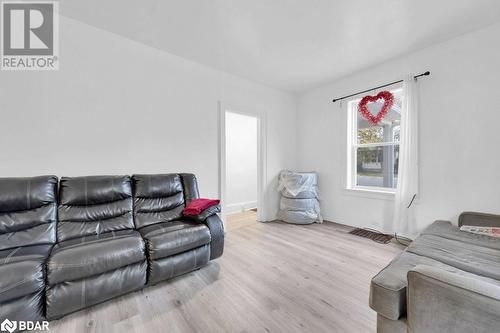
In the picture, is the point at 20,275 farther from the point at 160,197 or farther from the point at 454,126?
the point at 454,126

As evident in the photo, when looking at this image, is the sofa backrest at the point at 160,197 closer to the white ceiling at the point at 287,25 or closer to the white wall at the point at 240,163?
the white ceiling at the point at 287,25

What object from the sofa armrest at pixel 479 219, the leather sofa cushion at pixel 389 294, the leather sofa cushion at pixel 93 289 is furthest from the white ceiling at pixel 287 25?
the leather sofa cushion at pixel 93 289

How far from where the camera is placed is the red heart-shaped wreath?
118 inches

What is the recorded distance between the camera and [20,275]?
1.25 m

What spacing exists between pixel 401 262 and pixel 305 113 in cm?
337

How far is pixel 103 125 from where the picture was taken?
236 cm

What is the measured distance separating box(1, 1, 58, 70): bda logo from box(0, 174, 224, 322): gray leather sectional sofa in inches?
46.8

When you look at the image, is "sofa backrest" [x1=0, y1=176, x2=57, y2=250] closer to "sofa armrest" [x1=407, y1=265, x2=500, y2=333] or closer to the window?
"sofa armrest" [x1=407, y1=265, x2=500, y2=333]

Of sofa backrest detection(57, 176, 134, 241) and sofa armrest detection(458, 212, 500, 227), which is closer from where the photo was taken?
sofa backrest detection(57, 176, 134, 241)

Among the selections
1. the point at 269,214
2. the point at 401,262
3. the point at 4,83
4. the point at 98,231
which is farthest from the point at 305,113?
A: the point at 4,83

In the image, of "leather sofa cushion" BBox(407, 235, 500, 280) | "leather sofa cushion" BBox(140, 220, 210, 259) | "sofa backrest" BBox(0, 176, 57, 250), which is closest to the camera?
"leather sofa cushion" BBox(407, 235, 500, 280)

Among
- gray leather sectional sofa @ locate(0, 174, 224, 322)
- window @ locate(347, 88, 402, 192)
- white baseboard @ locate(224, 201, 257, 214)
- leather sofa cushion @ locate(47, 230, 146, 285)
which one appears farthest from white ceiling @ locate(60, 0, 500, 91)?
white baseboard @ locate(224, 201, 257, 214)

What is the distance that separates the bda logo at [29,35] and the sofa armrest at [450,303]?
3.41 metres

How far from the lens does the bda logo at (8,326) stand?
1254 mm
